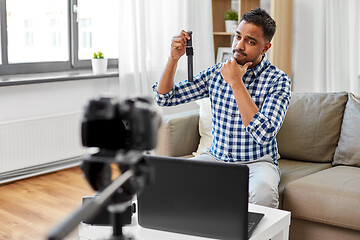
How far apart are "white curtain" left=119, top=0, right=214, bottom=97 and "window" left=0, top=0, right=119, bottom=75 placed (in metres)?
0.17

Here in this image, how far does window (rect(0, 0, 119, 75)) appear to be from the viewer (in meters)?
3.58

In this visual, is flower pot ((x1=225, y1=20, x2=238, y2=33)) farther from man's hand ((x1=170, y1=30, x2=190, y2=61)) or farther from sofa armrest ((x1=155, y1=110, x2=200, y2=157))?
man's hand ((x1=170, y1=30, x2=190, y2=61))

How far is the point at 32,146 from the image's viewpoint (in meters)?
3.43

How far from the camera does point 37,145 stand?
3.46 m

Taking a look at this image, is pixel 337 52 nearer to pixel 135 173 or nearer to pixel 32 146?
pixel 32 146

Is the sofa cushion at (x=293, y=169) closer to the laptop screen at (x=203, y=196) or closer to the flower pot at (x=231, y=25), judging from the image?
the laptop screen at (x=203, y=196)

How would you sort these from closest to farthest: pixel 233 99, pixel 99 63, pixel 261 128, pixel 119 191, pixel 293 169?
pixel 119 191, pixel 261 128, pixel 233 99, pixel 293 169, pixel 99 63

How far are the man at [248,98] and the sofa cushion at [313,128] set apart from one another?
0.35m

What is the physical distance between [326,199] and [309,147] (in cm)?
50

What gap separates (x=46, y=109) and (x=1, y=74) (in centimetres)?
38

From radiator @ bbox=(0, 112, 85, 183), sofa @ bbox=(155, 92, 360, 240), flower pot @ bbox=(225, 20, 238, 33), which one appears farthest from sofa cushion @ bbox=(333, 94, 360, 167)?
flower pot @ bbox=(225, 20, 238, 33)

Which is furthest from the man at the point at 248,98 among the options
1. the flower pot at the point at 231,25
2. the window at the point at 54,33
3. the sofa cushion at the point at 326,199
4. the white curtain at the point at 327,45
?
the flower pot at the point at 231,25

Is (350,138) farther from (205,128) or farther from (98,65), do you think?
(98,65)

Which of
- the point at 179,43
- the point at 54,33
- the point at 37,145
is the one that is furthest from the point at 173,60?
the point at 54,33
